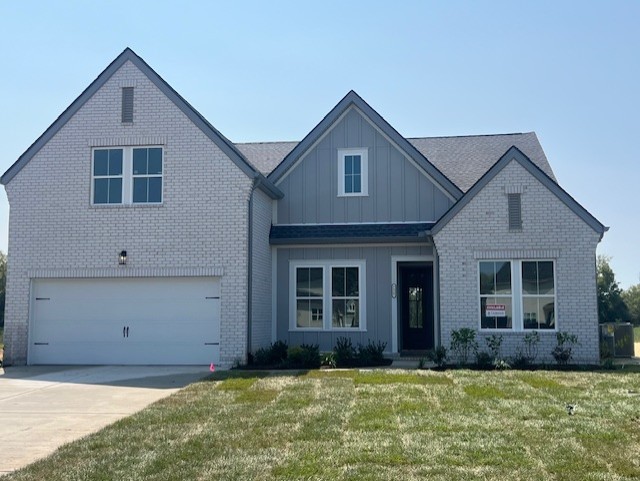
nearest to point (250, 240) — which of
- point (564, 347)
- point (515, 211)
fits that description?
point (515, 211)

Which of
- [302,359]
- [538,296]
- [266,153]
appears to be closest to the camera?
[302,359]

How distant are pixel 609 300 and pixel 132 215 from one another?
2974cm

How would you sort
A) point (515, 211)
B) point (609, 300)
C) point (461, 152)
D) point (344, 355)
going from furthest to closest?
point (609, 300)
point (461, 152)
point (515, 211)
point (344, 355)

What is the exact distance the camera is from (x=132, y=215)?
18.1 metres

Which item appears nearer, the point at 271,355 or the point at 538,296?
the point at 538,296

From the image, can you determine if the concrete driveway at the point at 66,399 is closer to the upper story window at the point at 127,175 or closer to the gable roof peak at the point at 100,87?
the upper story window at the point at 127,175

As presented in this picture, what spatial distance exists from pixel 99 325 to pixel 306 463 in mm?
12136

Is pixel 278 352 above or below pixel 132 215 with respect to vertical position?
below

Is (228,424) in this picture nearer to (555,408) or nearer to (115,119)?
(555,408)

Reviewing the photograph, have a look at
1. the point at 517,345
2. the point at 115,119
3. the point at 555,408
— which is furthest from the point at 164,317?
the point at 555,408

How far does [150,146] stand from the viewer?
60.2ft

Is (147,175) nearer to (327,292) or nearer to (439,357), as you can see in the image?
(327,292)

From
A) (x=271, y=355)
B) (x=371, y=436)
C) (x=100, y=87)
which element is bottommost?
(x=371, y=436)

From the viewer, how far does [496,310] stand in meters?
17.4
